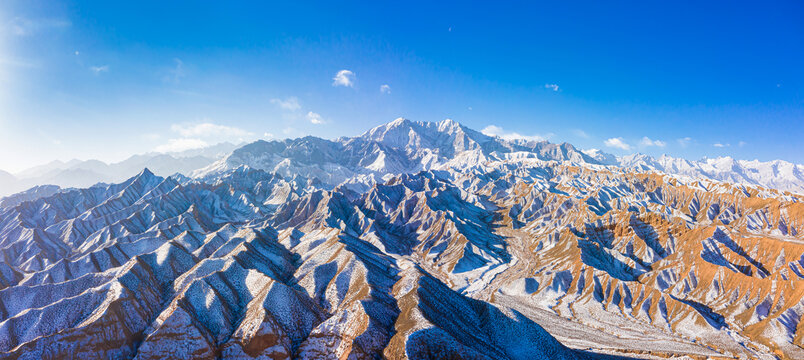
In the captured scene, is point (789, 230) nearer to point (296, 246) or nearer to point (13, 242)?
point (296, 246)

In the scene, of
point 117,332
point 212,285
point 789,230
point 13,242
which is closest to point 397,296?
point 212,285

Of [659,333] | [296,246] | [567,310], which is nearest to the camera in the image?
[659,333]

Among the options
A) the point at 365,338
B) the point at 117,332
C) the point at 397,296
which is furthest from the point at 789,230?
the point at 117,332

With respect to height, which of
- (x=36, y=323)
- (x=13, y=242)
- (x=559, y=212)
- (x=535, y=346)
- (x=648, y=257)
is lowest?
(x=13, y=242)

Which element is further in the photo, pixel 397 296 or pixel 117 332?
pixel 397 296

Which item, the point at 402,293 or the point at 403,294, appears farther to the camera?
the point at 402,293

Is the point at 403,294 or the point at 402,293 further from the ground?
the point at 403,294

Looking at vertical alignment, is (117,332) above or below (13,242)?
above

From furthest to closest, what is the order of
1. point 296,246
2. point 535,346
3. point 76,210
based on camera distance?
1. point 76,210
2. point 296,246
3. point 535,346
